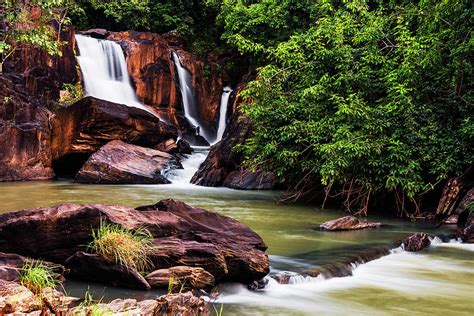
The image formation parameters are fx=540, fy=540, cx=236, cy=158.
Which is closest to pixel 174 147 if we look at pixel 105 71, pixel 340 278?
pixel 105 71

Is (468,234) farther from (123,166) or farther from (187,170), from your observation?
(123,166)

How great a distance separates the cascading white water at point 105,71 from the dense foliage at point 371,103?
1344 centimetres

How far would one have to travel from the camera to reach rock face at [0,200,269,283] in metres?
6.64

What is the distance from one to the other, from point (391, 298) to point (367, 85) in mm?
8517

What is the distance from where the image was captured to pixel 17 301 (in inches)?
165

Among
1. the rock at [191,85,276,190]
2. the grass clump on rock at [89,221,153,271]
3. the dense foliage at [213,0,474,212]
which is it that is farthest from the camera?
the rock at [191,85,276,190]

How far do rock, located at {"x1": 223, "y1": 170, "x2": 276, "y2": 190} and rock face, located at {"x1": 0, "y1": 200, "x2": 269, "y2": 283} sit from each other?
12.1 meters

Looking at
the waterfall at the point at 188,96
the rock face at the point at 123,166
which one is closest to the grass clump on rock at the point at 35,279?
the rock face at the point at 123,166

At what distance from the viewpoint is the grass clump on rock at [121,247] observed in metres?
6.31

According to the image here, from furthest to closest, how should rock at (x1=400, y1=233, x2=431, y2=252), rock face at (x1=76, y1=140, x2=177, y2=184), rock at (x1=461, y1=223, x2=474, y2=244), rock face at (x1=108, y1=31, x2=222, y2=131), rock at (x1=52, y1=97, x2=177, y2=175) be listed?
rock face at (x1=108, y1=31, x2=222, y2=131)
rock at (x1=52, y1=97, x2=177, y2=175)
rock face at (x1=76, y1=140, x2=177, y2=184)
rock at (x1=461, y1=223, x2=474, y2=244)
rock at (x1=400, y1=233, x2=431, y2=252)

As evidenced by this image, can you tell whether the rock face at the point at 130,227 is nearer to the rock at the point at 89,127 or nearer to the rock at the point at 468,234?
the rock at the point at 468,234

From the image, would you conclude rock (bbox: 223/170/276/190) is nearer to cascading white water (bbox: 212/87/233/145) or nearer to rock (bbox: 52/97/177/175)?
rock (bbox: 52/97/177/175)

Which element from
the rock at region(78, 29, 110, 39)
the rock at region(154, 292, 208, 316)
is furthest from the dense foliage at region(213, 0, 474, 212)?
the rock at region(78, 29, 110, 39)

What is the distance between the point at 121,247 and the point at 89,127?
16.1m
